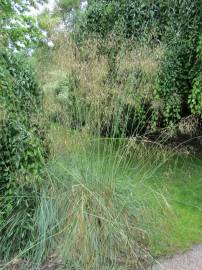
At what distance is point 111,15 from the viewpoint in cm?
628

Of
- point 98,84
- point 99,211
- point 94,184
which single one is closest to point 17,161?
point 94,184

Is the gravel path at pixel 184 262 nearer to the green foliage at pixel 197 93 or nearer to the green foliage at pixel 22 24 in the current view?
the green foliage at pixel 197 93

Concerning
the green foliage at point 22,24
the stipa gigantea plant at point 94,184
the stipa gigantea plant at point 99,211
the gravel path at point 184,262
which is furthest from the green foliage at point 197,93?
the green foliage at point 22,24

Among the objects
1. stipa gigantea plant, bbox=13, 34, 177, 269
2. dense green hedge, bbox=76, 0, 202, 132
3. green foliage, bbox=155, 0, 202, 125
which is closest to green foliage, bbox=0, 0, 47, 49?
dense green hedge, bbox=76, 0, 202, 132

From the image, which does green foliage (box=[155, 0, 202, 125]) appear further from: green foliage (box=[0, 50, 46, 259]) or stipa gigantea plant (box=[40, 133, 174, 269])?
green foliage (box=[0, 50, 46, 259])

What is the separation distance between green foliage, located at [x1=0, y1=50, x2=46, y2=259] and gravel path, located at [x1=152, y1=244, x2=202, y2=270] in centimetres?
117

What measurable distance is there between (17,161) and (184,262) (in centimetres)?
171

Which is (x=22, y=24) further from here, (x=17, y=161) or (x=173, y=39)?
(x=17, y=161)

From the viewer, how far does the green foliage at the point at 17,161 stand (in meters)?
3.04

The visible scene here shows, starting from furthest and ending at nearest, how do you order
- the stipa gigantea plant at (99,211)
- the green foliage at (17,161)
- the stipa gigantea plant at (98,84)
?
1. the stipa gigantea plant at (98,84)
2. the green foliage at (17,161)
3. the stipa gigantea plant at (99,211)

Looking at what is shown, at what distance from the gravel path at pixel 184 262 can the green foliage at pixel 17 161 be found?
3.85ft

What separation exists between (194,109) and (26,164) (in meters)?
3.10

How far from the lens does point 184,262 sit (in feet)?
10.7

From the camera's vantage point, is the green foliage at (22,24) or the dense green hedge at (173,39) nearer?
the dense green hedge at (173,39)
